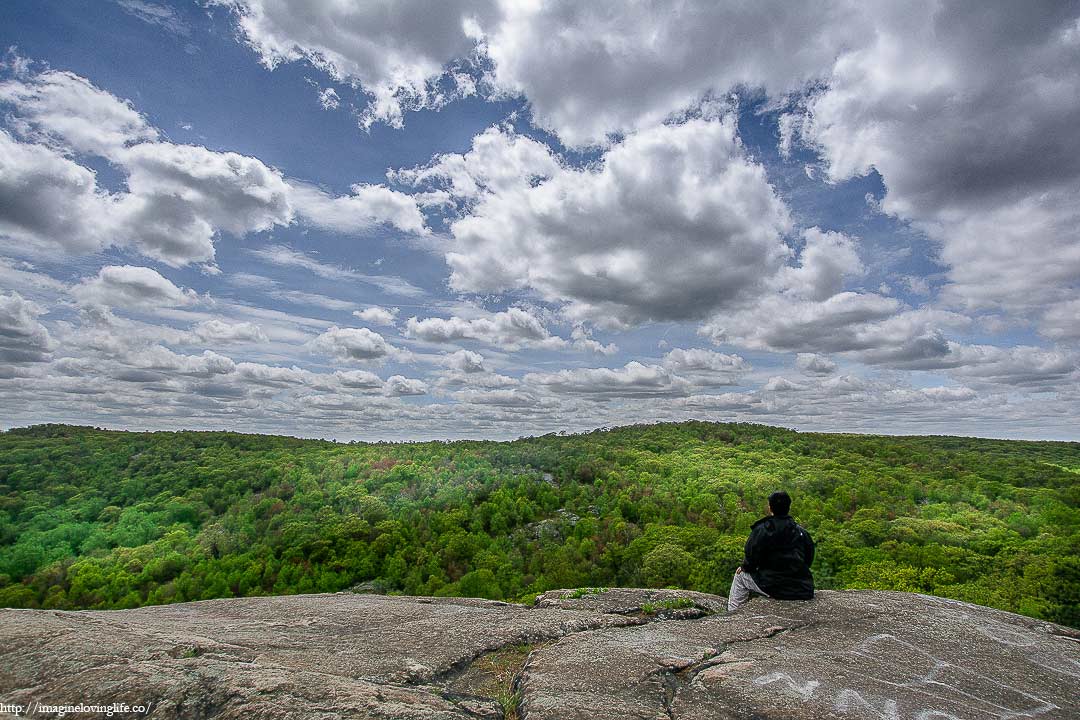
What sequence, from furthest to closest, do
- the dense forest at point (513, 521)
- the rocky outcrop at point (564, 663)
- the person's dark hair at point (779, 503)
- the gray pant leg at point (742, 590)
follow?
1. the dense forest at point (513, 521)
2. the gray pant leg at point (742, 590)
3. the person's dark hair at point (779, 503)
4. the rocky outcrop at point (564, 663)

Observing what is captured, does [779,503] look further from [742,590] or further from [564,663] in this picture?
[564,663]

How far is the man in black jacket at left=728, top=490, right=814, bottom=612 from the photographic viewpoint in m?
8.95

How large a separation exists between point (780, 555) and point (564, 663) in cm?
503

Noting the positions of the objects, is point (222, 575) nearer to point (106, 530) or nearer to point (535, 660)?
point (106, 530)

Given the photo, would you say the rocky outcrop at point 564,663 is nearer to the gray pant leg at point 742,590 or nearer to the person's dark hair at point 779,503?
the gray pant leg at point 742,590

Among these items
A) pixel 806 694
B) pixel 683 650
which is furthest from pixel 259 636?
pixel 806 694

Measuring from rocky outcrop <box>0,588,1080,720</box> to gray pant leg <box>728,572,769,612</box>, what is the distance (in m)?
0.39

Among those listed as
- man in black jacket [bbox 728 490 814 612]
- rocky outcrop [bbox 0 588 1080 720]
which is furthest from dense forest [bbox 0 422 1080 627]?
rocky outcrop [bbox 0 588 1080 720]

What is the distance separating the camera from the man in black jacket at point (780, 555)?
8.95 m

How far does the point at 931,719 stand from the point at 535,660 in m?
4.48

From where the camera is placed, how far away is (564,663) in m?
6.41

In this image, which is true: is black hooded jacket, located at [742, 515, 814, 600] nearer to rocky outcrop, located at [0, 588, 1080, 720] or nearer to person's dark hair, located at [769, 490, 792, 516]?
person's dark hair, located at [769, 490, 792, 516]

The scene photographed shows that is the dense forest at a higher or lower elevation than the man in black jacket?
lower

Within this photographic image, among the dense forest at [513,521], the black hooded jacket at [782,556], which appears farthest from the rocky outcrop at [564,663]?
the dense forest at [513,521]
